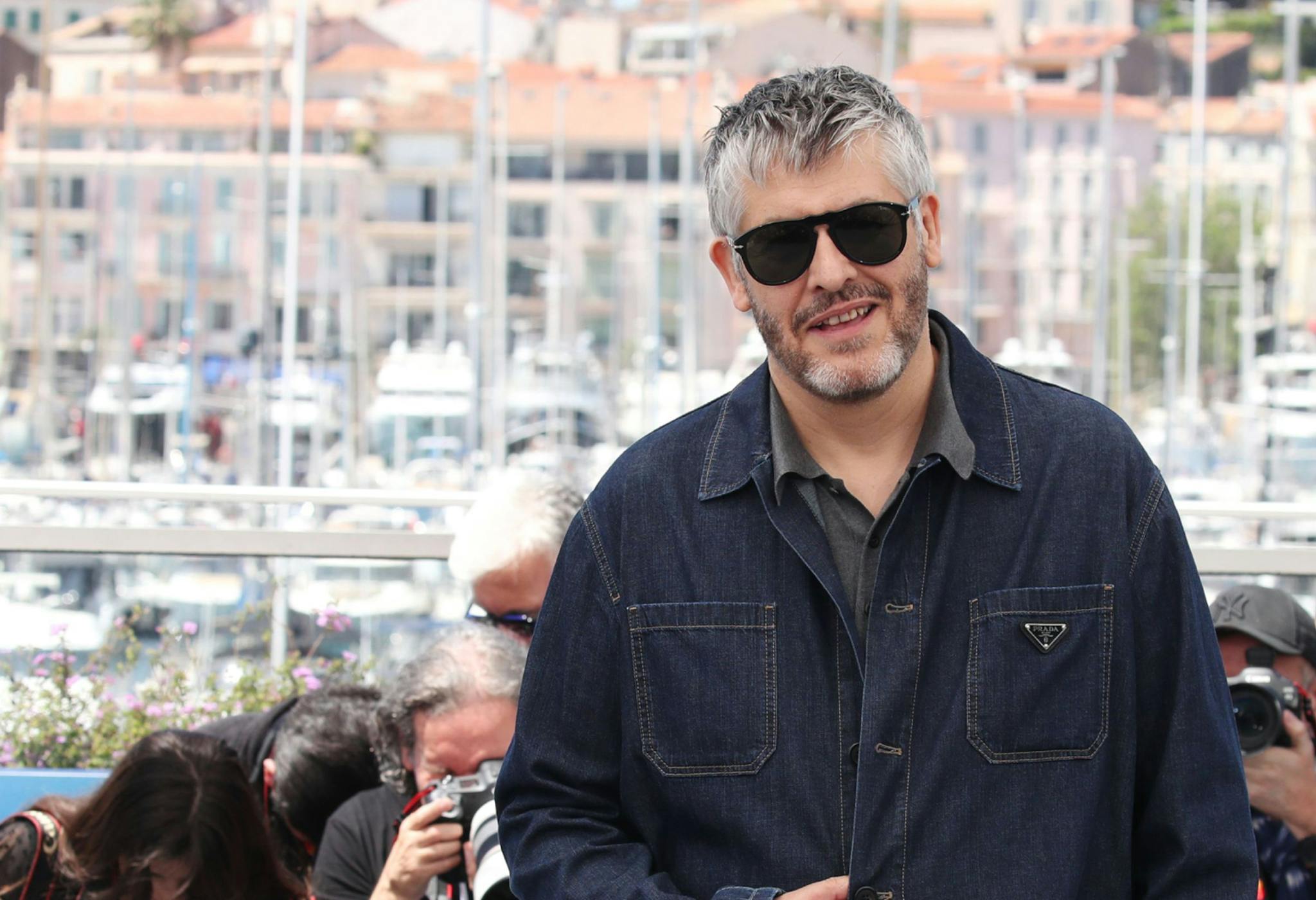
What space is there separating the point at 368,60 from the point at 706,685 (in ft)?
263

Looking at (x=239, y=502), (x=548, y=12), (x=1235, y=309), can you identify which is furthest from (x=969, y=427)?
(x=548, y=12)

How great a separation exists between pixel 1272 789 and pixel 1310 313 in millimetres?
69725

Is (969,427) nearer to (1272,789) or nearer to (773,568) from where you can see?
(773,568)

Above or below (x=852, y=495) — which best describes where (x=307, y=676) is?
below

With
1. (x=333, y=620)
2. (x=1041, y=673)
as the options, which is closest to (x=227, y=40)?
(x=333, y=620)

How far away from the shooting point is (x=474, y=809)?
2.79m

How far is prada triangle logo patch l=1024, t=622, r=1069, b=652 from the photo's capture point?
6.14ft

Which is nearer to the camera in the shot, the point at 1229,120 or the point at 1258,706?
the point at 1258,706

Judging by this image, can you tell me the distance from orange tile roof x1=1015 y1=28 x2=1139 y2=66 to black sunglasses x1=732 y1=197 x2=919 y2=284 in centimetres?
7607

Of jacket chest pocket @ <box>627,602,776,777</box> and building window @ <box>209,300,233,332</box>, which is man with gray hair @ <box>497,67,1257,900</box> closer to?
jacket chest pocket @ <box>627,602,776,777</box>

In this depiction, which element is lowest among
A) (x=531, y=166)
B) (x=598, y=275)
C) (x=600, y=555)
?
(x=600, y=555)

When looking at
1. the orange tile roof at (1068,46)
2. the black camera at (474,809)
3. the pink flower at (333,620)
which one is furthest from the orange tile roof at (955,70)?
the black camera at (474,809)

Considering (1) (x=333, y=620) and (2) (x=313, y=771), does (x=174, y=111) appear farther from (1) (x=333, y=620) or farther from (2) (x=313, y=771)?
(2) (x=313, y=771)

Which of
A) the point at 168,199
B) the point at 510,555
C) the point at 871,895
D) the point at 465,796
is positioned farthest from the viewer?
the point at 168,199
